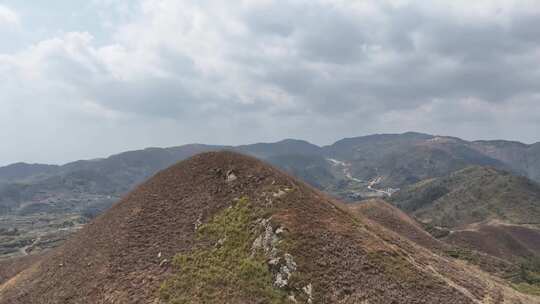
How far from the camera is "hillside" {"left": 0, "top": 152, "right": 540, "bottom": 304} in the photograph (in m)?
37.3

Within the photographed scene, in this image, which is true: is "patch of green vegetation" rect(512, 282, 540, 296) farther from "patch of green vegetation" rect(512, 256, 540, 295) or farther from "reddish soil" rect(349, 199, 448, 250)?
"reddish soil" rect(349, 199, 448, 250)

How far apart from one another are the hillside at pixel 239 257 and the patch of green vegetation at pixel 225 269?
120mm

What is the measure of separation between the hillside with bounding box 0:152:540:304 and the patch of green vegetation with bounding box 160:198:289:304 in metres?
0.12

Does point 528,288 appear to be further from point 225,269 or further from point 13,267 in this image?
point 13,267

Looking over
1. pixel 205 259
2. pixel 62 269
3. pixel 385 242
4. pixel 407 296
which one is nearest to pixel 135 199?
pixel 62 269

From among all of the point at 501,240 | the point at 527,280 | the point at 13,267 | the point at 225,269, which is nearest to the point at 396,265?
the point at 225,269

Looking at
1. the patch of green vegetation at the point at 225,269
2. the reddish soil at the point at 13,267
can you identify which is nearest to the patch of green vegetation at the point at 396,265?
the patch of green vegetation at the point at 225,269

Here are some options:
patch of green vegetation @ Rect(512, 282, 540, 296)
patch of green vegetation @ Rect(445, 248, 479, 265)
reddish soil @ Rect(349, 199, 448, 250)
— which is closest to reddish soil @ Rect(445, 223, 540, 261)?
reddish soil @ Rect(349, 199, 448, 250)

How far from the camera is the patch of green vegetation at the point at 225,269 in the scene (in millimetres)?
37062

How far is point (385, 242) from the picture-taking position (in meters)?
45.7

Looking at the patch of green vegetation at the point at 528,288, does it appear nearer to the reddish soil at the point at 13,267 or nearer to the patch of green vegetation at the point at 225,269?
the patch of green vegetation at the point at 225,269

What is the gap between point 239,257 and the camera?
41781 millimetres

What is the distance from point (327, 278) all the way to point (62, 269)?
38.4 m

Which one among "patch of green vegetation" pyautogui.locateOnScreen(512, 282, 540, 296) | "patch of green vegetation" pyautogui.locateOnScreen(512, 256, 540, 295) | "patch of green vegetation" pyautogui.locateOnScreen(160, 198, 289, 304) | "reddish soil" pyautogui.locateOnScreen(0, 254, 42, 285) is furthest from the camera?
"reddish soil" pyautogui.locateOnScreen(0, 254, 42, 285)
